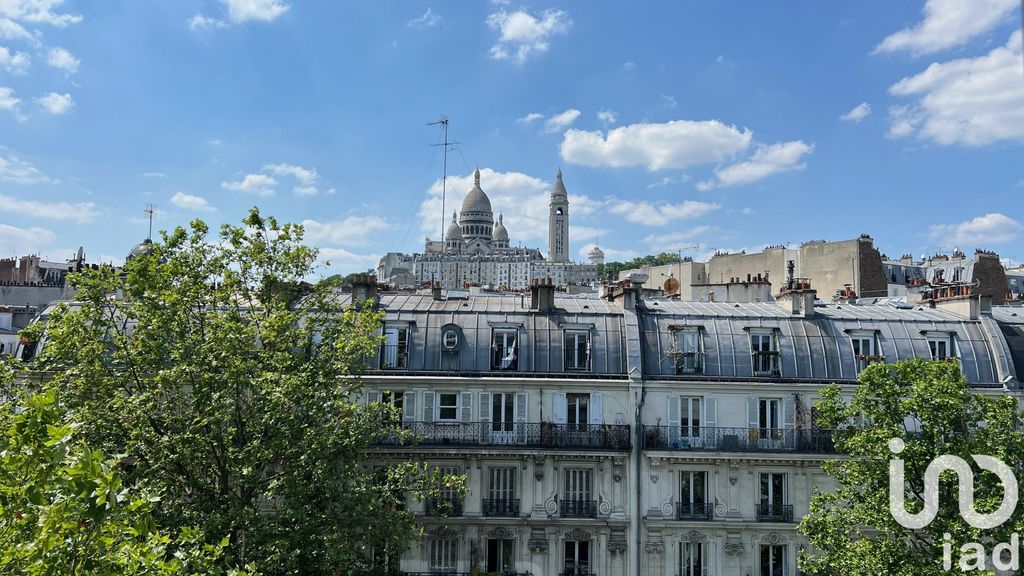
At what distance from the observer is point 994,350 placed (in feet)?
80.5

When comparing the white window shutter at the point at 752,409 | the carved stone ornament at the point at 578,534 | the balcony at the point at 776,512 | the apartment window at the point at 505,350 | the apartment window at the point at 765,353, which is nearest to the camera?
the carved stone ornament at the point at 578,534

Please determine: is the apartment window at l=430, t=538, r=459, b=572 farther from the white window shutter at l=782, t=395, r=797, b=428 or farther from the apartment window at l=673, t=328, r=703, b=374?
the white window shutter at l=782, t=395, r=797, b=428

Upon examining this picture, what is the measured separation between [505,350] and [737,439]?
7.92 m

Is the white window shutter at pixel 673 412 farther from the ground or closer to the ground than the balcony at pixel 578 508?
farther from the ground

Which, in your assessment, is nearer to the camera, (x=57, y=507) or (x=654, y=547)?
(x=57, y=507)

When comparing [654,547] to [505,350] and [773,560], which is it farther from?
[505,350]

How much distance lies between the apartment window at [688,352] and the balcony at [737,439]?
6.38 feet

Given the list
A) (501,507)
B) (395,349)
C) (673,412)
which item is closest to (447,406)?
(395,349)

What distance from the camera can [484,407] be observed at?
76.7 ft

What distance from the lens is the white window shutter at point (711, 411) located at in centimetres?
2353

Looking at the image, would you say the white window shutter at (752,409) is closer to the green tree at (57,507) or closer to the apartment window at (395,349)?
the apartment window at (395,349)

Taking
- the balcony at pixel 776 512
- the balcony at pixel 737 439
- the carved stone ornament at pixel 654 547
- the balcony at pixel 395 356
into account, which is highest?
the balcony at pixel 395 356

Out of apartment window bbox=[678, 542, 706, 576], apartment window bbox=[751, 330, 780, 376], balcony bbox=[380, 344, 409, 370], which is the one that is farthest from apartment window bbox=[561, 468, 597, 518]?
apartment window bbox=[751, 330, 780, 376]

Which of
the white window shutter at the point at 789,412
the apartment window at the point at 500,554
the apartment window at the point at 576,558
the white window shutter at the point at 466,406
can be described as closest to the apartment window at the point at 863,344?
the white window shutter at the point at 789,412
